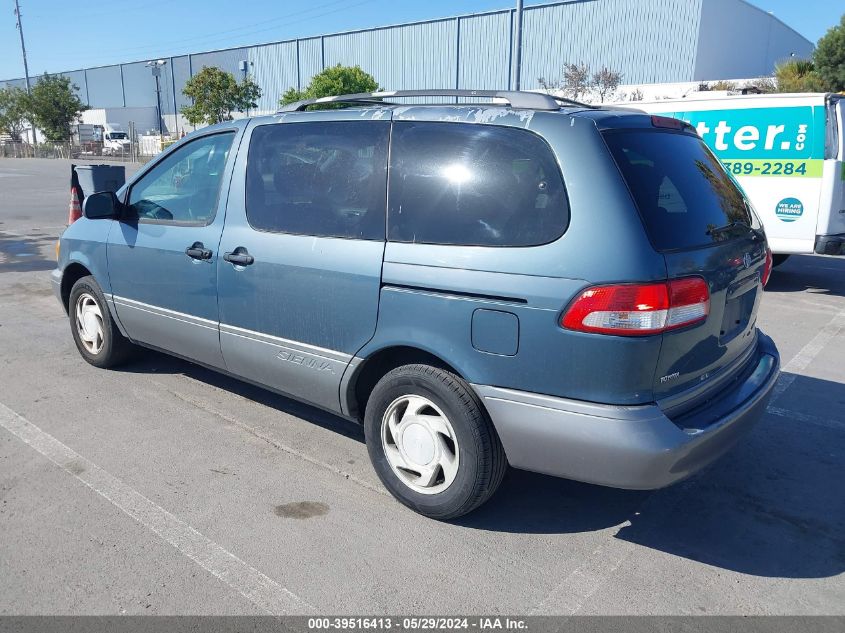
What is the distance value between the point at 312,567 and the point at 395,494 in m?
0.62

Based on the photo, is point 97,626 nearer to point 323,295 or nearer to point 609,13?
point 323,295

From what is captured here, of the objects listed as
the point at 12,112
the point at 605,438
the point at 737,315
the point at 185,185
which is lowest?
the point at 605,438

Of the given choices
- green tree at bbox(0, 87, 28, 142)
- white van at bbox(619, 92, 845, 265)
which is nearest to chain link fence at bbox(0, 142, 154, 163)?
green tree at bbox(0, 87, 28, 142)

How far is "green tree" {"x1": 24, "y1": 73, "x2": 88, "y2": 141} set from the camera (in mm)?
55500

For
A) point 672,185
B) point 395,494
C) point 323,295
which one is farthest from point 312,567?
point 672,185

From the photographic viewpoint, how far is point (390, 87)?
4872 cm

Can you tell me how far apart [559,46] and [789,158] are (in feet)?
118

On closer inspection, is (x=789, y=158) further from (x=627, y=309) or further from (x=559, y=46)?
(x=559, y=46)

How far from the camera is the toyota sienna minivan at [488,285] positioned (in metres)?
2.74

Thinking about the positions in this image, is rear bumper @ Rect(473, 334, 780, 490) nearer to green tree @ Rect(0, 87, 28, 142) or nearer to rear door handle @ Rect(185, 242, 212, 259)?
rear door handle @ Rect(185, 242, 212, 259)

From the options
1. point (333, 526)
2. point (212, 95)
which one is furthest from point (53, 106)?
point (333, 526)

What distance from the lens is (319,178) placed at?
12.0 feet

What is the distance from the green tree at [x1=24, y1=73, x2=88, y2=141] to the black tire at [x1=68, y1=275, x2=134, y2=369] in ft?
195

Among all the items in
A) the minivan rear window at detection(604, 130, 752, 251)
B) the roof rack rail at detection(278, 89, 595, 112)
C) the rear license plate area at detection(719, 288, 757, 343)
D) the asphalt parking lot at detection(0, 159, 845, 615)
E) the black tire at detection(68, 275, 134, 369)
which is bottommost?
the asphalt parking lot at detection(0, 159, 845, 615)
